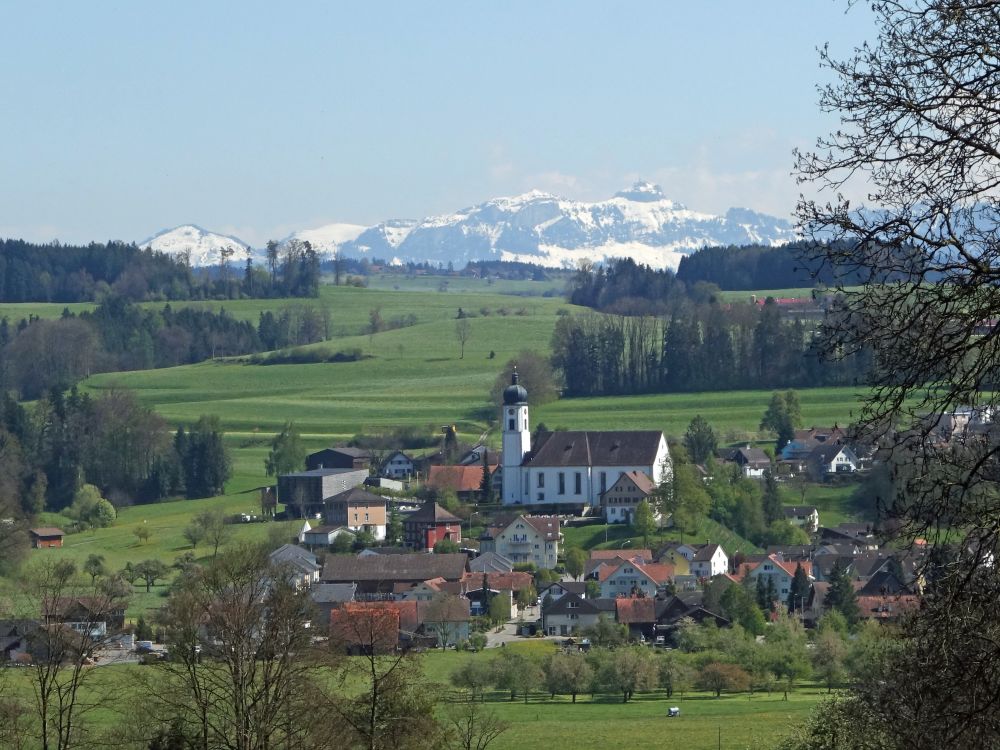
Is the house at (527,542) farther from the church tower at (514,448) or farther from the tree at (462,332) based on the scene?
the tree at (462,332)

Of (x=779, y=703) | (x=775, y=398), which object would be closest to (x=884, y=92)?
(x=779, y=703)

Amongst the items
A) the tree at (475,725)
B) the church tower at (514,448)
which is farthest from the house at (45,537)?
the tree at (475,725)

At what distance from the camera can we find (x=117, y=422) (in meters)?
99.8

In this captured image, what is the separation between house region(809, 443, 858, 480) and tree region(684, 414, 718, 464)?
17.2 ft

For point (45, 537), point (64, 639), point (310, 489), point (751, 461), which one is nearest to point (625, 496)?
point (751, 461)

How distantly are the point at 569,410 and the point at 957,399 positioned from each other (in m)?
100

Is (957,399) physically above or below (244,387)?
above

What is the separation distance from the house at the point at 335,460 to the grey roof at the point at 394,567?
2026 cm

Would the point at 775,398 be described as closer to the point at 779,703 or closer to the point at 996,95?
the point at 779,703

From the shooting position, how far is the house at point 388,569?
69938 millimetres

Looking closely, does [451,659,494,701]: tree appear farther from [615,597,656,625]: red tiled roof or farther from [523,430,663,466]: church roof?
[523,430,663,466]: church roof

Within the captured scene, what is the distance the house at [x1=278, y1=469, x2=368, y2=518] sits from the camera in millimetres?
86875

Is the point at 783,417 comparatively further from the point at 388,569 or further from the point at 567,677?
the point at 567,677

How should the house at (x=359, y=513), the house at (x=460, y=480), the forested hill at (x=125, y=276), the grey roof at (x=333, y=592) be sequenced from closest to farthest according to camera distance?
the grey roof at (x=333, y=592) → the house at (x=359, y=513) → the house at (x=460, y=480) → the forested hill at (x=125, y=276)
